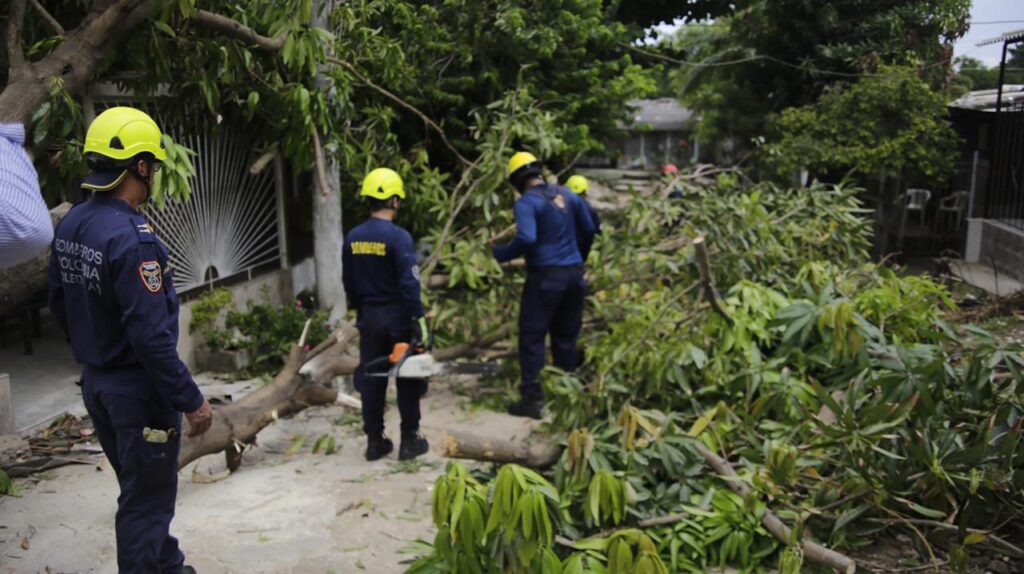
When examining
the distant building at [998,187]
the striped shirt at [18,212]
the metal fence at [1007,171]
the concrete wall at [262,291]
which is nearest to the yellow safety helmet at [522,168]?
the concrete wall at [262,291]

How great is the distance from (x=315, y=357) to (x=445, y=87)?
4.33 metres

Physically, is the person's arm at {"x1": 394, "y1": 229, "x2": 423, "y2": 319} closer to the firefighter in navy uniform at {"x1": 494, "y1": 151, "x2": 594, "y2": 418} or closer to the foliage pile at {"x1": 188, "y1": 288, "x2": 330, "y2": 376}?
the firefighter in navy uniform at {"x1": 494, "y1": 151, "x2": 594, "y2": 418}

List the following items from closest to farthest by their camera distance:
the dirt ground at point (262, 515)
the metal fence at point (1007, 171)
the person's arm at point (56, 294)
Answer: the person's arm at point (56, 294), the dirt ground at point (262, 515), the metal fence at point (1007, 171)

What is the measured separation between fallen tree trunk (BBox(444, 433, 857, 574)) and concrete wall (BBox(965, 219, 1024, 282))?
557cm

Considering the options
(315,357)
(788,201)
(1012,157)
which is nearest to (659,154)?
(1012,157)

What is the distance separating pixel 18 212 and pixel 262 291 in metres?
4.93

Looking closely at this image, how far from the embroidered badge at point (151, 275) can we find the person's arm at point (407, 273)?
1.87 meters

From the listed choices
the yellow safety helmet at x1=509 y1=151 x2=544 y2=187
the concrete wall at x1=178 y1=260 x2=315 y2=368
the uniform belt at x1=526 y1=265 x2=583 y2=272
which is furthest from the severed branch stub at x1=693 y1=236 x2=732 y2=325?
the concrete wall at x1=178 y1=260 x2=315 y2=368

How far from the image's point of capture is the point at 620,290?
6.68 meters

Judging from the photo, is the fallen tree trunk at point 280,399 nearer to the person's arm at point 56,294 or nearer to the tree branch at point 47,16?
the person's arm at point 56,294

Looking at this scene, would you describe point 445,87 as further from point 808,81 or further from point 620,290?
point 808,81

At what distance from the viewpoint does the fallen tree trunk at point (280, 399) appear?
4.34m

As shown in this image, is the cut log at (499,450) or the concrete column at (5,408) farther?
the concrete column at (5,408)

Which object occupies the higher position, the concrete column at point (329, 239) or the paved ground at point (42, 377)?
the concrete column at point (329, 239)
